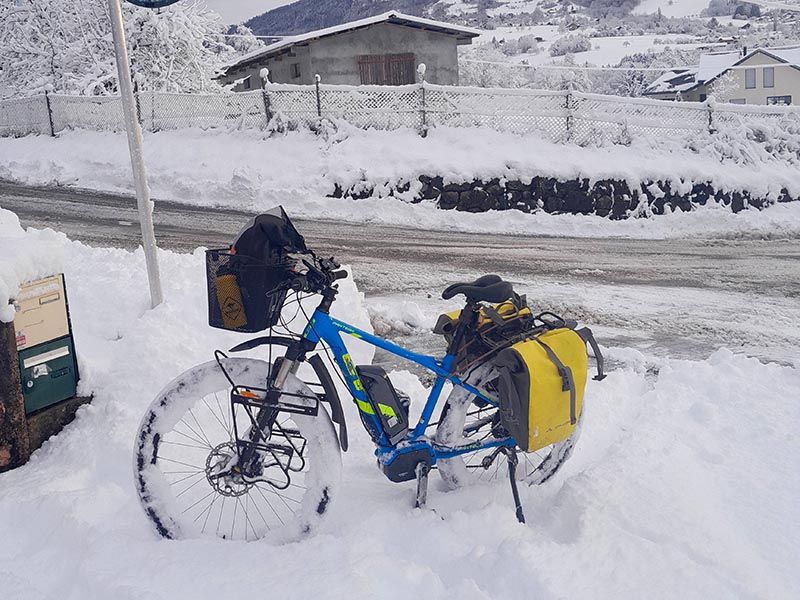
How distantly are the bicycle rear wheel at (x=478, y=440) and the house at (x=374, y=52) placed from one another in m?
20.3

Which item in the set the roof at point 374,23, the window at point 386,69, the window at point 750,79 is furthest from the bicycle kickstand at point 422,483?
the window at point 750,79

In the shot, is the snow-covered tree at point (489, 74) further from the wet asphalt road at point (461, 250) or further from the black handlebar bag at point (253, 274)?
the black handlebar bag at point (253, 274)

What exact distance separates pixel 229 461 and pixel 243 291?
2.42ft

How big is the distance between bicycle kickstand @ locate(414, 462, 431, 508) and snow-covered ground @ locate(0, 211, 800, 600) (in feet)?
0.24

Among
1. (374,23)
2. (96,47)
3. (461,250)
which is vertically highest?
(96,47)

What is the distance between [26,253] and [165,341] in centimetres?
109

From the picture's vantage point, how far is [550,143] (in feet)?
51.6

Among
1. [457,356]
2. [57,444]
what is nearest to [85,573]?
[57,444]

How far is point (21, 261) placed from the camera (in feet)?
12.3

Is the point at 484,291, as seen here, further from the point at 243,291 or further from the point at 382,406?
the point at 243,291

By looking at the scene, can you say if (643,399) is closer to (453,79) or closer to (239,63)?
(453,79)

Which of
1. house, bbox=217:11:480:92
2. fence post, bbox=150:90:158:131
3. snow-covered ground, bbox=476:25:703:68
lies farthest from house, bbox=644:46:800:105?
fence post, bbox=150:90:158:131

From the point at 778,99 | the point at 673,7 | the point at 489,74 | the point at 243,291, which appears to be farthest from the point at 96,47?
the point at 673,7

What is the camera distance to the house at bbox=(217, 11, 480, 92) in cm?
2238
